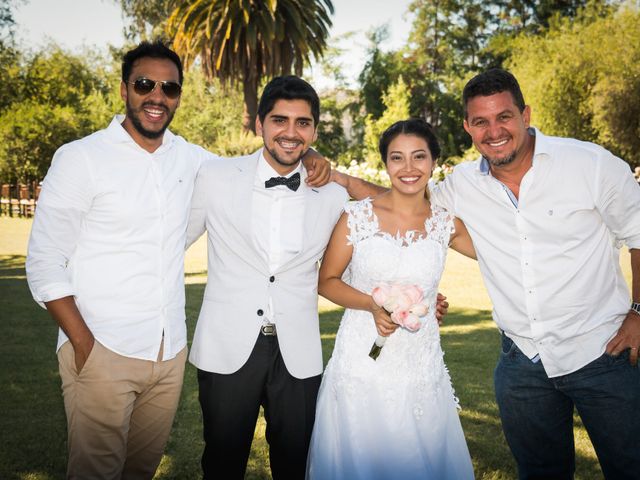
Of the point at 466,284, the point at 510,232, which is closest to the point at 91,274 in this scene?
the point at 510,232

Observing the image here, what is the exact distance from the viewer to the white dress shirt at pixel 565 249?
340cm

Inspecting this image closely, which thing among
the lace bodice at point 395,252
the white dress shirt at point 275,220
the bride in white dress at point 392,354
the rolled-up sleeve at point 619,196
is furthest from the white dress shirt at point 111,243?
the rolled-up sleeve at point 619,196

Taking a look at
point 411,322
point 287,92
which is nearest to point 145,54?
point 287,92

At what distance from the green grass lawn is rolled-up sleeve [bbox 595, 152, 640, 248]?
2.39 m

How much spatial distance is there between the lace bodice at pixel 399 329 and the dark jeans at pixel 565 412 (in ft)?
1.59

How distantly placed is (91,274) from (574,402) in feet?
9.87

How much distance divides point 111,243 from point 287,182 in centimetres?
115

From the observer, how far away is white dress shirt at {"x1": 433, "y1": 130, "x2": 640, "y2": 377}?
3404 millimetres

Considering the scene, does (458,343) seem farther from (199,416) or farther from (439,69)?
(439,69)

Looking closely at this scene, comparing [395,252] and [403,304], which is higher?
[395,252]

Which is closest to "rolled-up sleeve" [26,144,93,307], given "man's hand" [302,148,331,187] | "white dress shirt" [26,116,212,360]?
"white dress shirt" [26,116,212,360]

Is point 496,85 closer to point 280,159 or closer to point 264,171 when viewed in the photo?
point 280,159

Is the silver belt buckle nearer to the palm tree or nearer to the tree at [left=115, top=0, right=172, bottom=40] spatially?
the palm tree

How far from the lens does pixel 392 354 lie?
3814 mm
